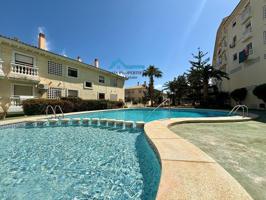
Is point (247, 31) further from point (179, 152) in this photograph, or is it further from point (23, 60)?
point (23, 60)

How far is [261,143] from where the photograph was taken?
433cm

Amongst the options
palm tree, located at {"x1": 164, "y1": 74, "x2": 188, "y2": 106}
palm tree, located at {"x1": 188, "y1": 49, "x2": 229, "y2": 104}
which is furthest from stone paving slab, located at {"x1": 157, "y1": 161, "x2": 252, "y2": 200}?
palm tree, located at {"x1": 164, "y1": 74, "x2": 188, "y2": 106}

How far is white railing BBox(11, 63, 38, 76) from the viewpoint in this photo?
14219 mm

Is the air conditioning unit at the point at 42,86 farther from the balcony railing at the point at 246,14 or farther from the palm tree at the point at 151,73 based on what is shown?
the balcony railing at the point at 246,14

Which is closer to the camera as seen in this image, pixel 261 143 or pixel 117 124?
pixel 261 143

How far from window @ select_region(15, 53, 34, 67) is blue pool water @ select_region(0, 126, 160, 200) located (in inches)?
489

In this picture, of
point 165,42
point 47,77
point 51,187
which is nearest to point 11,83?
point 47,77

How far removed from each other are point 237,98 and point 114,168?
22.5 metres

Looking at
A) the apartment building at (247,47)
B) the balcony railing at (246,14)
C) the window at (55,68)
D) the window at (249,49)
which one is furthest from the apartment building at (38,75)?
the balcony railing at (246,14)

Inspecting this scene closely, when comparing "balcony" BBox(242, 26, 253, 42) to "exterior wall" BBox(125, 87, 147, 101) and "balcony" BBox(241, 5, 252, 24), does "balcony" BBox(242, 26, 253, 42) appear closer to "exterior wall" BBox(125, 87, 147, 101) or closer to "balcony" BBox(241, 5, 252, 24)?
"balcony" BBox(241, 5, 252, 24)

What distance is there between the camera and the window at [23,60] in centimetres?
1486

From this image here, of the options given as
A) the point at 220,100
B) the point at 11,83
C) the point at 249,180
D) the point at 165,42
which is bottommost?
the point at 249,180

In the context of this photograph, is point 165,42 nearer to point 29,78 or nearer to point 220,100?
point 220,100

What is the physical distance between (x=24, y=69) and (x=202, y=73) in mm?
22472
